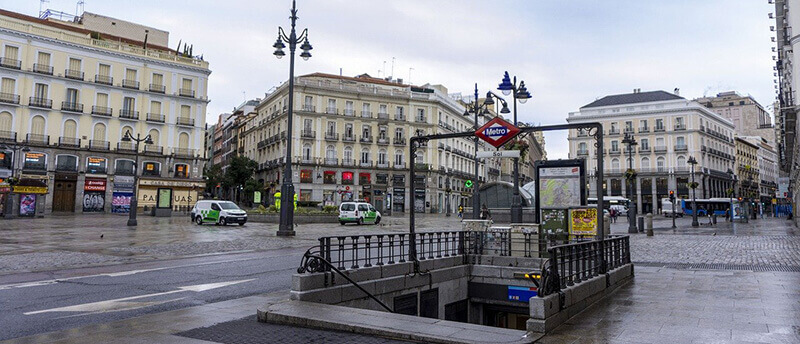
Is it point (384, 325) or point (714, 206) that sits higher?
point (714, 206)

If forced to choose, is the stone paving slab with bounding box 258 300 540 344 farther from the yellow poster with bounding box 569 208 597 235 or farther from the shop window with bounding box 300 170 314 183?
the shop window with bounding box 300 170 314 183

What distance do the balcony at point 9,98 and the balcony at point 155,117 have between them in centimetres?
1074

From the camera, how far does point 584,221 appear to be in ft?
49.7

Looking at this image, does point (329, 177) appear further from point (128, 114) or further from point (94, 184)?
point (94, 184)

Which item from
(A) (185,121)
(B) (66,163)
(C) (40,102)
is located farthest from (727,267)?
(C) (40,102)

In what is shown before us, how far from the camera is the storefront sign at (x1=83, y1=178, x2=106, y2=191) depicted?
47.6 metres

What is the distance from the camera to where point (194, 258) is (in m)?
13.9

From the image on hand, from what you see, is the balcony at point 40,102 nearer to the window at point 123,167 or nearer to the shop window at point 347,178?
the window at point 123,167

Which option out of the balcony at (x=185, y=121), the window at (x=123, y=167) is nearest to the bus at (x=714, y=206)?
the balcony at (x=185, y=121)

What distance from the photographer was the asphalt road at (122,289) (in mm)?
6668

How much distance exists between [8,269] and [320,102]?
55.2m

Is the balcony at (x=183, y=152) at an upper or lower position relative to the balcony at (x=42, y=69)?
lower

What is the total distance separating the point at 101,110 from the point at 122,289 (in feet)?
158

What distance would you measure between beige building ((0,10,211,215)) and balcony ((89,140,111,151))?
3.8 inches
